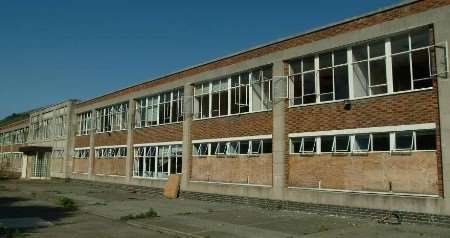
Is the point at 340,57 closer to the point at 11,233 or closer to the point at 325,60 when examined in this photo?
the point at 325,60

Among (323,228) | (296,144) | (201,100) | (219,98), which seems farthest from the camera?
(201,100)

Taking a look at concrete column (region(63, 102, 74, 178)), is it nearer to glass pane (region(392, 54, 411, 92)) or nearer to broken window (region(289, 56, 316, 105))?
broken window (region(289, 56, 316, 105))

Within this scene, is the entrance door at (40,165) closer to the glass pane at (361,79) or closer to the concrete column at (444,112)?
the glass pane at (361,79)

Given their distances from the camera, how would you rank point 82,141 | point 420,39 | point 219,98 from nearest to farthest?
point 420,39 < point 219,98 < point 82,141

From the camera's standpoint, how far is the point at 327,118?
62.9 ft

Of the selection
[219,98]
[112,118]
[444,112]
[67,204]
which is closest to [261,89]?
[219,98]

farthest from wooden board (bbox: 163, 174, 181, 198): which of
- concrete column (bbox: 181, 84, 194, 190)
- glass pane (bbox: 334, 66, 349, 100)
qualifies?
glass pane (bbox: 334, 66, 349, 100)

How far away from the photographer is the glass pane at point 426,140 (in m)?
15.6

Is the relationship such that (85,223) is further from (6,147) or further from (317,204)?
(6,147)

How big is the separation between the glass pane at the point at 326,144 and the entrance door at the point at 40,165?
136 ft

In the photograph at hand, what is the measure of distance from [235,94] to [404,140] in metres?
10.7

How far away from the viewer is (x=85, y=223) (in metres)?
16.0

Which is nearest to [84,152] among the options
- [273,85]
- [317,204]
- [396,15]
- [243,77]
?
[243,77]

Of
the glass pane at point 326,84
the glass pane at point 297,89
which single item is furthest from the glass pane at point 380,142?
the glass pane at point 297,89
